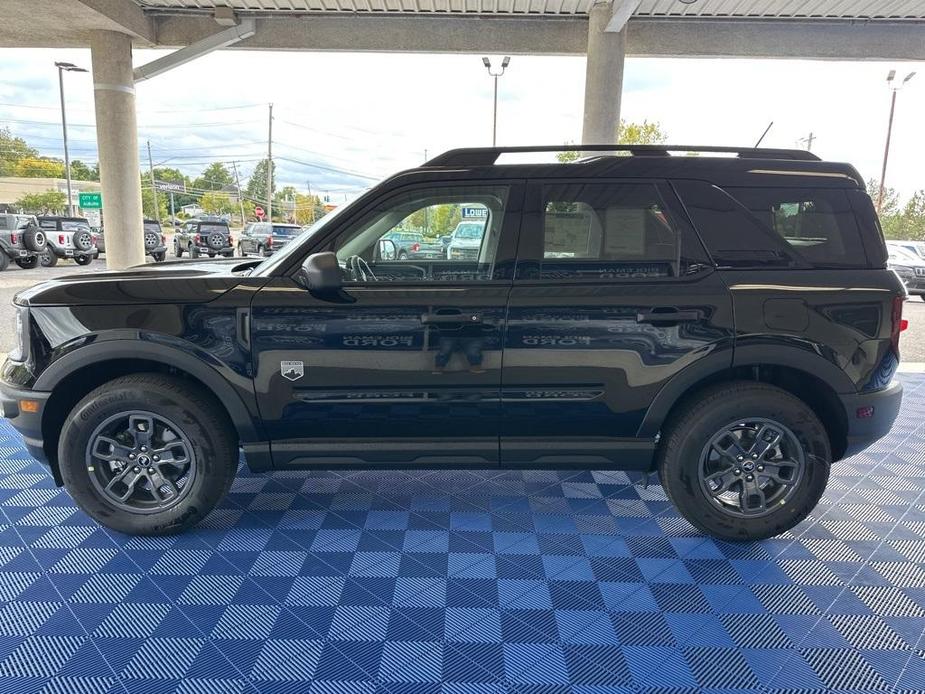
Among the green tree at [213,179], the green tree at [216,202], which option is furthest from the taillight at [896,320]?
the green tree at [213,179]

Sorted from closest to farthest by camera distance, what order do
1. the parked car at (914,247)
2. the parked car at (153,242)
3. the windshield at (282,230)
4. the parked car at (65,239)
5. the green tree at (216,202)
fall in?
the parked car at (914,247), the parked car at (65,239), the parked car at (153,242), the windshield at (282,230), the green tree at (216,202)

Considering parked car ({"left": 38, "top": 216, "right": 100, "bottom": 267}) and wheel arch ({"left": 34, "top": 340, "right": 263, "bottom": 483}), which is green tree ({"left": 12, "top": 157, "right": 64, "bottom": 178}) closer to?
parked car ({"left": 38, "top": 216, "right": 100, "bottom": 267})

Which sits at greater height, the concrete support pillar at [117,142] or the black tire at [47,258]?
the concrete support pillar at [117,142]

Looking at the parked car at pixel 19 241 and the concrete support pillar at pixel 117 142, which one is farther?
the parked car at pixel 19 241

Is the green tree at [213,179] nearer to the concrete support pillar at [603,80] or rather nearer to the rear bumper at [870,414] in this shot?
the concrete support pillar at [603,80]

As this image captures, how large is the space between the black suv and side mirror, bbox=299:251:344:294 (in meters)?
0.06

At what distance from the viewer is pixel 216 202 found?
81.6 m

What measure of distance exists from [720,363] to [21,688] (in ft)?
10.4

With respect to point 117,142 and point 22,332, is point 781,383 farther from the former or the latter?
point 117,142

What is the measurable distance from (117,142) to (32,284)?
5443 millimetres

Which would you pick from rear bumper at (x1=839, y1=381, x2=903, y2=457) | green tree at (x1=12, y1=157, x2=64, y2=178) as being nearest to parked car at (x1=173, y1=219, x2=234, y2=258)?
rear bumper at (x1=839, y1=381, x2=903, y2=457)

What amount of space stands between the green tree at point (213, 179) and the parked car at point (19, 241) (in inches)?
3185

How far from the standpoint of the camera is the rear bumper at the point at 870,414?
2975mm

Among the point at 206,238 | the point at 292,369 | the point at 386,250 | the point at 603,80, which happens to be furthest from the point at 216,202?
the point at 292,369
